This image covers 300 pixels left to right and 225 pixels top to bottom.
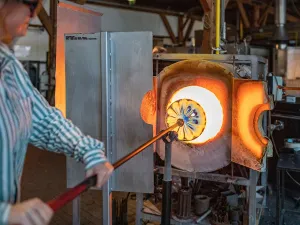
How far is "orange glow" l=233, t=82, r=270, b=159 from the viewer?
87.0 inches

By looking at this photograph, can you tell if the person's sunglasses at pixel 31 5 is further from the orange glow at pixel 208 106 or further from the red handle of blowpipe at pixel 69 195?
the orange glow at pixel 208 106

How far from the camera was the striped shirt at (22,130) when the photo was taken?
1167mm

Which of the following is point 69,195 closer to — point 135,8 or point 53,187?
point 53,187

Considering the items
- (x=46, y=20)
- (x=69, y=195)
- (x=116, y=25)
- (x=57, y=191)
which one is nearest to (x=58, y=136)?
(x=69, y=195)

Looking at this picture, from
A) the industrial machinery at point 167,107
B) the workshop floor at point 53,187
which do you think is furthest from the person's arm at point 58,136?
the workshop floor at point 53,187

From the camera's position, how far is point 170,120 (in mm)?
2461

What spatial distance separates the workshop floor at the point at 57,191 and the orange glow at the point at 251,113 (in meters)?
1.47

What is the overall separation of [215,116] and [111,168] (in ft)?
4.18

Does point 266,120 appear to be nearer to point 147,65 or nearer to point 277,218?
point 277,218

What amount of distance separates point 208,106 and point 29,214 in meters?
1.67

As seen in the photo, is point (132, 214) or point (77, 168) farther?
point (132, 214)

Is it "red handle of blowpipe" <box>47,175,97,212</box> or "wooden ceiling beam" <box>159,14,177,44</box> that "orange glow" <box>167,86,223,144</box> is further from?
"wooden ceiling beam" <box>159,14,177,44</box>

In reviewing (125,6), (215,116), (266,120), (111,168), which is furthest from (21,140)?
(125,6)

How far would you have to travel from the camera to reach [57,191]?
4.31 m
